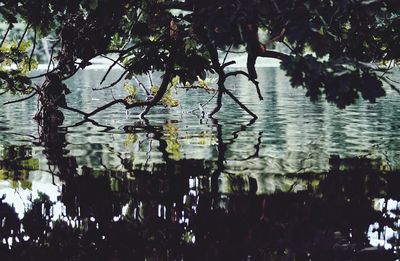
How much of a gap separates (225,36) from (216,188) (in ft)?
9.02

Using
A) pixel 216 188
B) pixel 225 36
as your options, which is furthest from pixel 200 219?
pixel 225 36

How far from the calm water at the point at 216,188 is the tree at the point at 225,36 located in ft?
5.29

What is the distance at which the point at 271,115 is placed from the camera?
24.5 meters

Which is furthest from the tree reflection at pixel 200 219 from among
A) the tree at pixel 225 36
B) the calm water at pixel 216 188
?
the tree at pixel 225 36

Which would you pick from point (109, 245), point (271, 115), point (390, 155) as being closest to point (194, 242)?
point (109, 245)

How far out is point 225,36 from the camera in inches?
272

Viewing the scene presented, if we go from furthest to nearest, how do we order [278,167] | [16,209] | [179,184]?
[278,167] → [179,184] → [16,209]

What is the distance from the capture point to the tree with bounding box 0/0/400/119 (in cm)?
657

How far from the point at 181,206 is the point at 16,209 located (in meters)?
2.24

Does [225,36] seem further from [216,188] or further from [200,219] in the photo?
[216,188]

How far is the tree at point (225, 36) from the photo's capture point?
21.5 feet

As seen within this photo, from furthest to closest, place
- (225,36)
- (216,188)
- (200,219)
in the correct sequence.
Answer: (216,188) → (225,36) → (200,219)

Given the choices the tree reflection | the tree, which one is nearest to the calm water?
the tree reflection

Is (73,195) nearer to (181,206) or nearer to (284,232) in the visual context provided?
(181,206)
